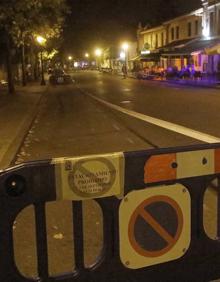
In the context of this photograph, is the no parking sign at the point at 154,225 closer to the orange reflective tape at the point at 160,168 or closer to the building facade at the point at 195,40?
the orange reflective tape at the point at 160,168

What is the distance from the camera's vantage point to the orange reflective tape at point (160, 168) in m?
3.60

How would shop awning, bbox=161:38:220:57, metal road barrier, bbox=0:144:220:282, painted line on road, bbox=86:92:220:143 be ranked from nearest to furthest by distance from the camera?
metal road barrier, bbox=0:144:220:282
painted line on road, bbox=86:92:220:143
shop awning, bbox=161:38:220:57

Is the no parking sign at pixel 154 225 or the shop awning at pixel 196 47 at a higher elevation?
the shop awning at pixel 196 47

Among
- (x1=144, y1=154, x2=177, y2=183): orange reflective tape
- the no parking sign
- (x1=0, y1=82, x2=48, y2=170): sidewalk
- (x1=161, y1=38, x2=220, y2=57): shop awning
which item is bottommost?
(x1=0, y1=82, x2=48, y2=170): sidewalk

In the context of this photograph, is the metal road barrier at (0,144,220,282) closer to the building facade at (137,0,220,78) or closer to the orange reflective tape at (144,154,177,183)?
the orange reflective tape at (144,154,177,183)

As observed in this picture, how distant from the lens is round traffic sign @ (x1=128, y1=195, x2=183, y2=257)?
3.68 meters

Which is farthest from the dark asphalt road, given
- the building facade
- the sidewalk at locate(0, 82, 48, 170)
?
the building facade

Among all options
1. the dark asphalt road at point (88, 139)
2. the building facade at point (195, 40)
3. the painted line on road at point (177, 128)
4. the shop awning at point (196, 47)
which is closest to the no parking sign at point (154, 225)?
the dark asphalt road at point (88, 139)

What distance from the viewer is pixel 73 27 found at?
385 ft

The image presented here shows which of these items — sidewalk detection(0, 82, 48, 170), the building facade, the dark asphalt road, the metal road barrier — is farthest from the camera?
the building facade

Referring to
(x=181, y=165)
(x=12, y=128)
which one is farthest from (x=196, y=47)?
(x=181, y=165)

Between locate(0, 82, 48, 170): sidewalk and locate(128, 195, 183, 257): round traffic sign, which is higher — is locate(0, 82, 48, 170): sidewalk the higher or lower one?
the lower one

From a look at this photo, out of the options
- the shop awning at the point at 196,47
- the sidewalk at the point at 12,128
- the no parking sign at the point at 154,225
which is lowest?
the sidewalk at the point at 12,128

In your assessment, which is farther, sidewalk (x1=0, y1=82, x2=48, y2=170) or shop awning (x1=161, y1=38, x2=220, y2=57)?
shop awning (x1=161, y1=38, x2=220, y2=57)
